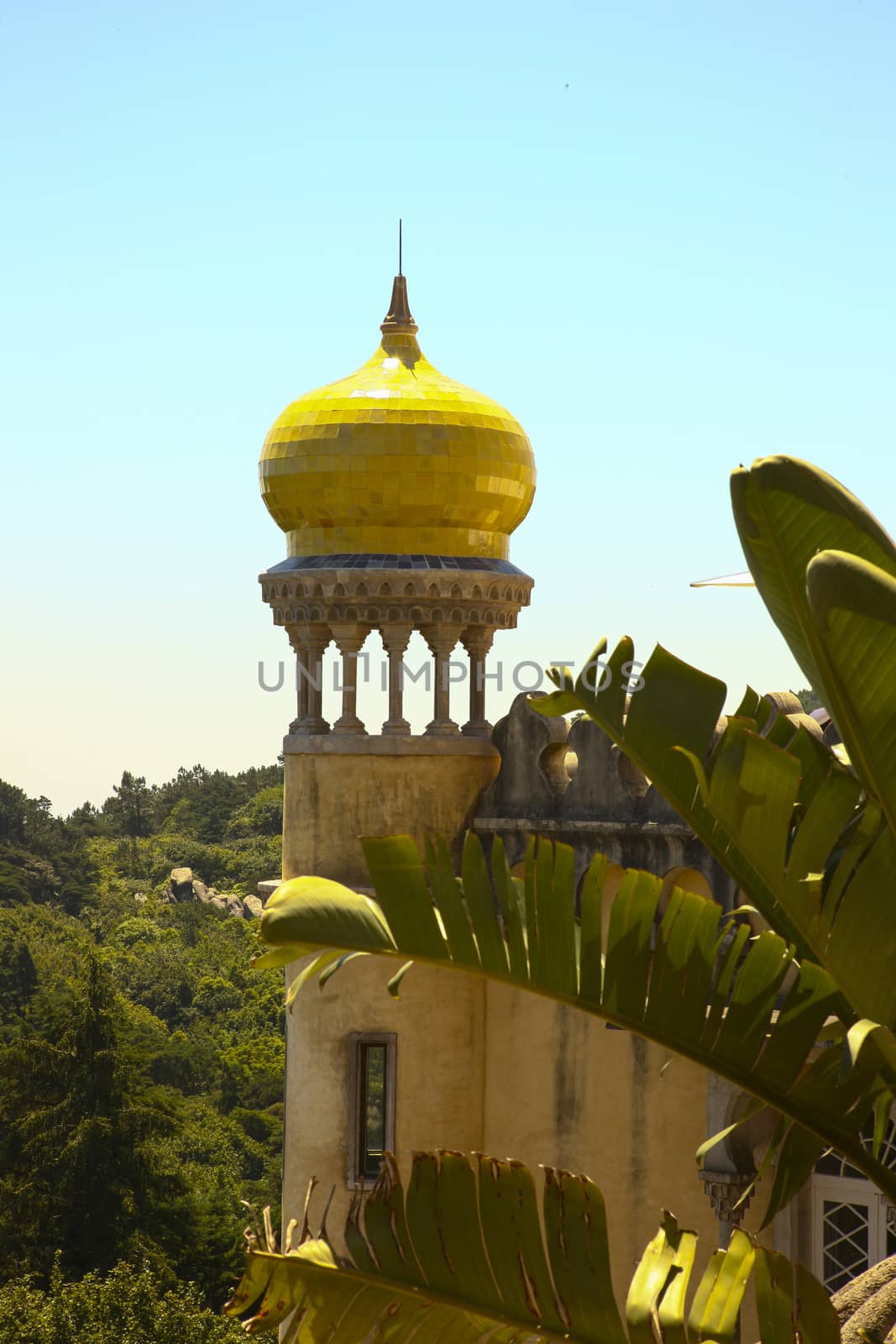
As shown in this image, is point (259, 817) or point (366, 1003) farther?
point (259, 817)

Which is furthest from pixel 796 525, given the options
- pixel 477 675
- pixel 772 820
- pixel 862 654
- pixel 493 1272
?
pixel 477 675

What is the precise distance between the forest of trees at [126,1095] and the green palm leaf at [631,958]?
16.9 meters

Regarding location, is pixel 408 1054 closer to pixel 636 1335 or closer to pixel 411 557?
pixel 411 557

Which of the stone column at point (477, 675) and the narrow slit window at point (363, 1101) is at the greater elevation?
the stone column at point (477, 675)

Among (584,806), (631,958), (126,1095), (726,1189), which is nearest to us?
(631,958)

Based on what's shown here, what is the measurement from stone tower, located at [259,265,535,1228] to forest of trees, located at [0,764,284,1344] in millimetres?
10019

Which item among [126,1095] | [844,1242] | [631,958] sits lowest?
[126,1095]

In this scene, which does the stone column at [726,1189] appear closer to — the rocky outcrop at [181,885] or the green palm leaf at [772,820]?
the green palm leaf at [772,820]

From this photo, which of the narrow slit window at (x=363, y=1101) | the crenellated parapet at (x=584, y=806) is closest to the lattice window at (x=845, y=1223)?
the crenellated parapet at (x=584, y=806)

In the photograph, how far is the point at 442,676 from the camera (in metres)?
13.9

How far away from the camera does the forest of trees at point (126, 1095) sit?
25.3m

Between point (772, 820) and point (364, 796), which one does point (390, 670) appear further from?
point (772, 820)

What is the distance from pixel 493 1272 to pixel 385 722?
289 inches

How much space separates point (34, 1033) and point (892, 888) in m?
36.3
